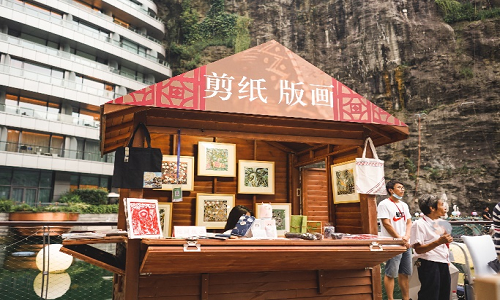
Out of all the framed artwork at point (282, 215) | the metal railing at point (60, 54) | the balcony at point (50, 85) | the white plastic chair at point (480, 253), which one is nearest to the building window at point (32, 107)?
the balcony at point (50, 85)

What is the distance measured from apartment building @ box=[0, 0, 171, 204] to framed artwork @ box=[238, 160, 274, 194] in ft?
83.5

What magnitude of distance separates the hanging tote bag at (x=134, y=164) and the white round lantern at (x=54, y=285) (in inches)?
167

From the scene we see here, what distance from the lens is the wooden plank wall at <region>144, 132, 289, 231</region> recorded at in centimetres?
699

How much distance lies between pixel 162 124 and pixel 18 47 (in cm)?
2893

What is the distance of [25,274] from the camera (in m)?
10.7

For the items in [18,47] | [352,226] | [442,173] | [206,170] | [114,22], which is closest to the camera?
[352,226]

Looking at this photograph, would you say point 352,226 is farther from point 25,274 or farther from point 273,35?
point 273,35

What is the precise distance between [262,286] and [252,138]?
213 cm

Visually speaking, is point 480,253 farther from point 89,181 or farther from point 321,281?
point 89,181

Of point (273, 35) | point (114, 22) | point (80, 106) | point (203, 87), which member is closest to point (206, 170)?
point (203, 87)

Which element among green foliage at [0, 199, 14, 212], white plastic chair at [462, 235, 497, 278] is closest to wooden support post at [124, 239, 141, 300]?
white plastic chair at [462, 235, 497, 278]

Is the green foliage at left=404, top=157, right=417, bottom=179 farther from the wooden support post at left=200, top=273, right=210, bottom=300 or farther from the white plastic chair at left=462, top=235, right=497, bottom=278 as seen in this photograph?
the wooden support post at left=200, top=273, right=210, bottom=300

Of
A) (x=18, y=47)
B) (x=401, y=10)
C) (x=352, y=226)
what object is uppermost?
(x=401, y=10)

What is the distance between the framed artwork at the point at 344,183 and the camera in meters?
6.35
